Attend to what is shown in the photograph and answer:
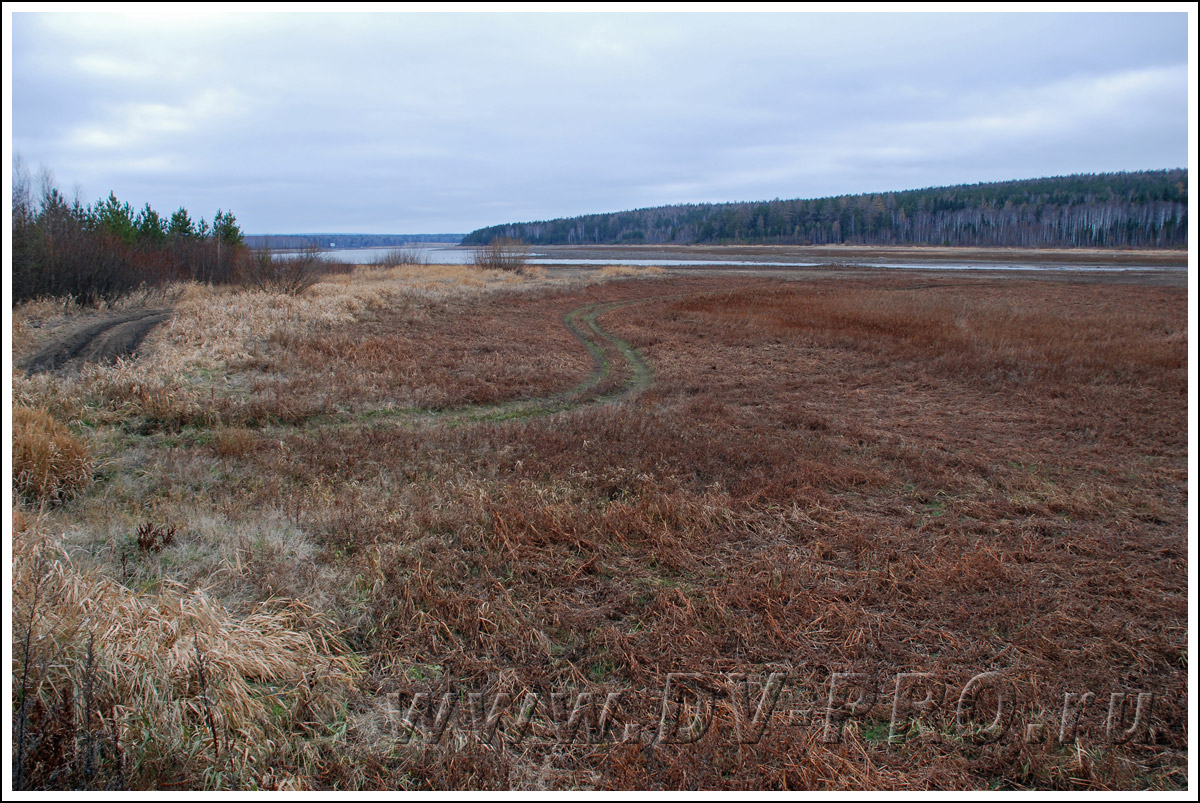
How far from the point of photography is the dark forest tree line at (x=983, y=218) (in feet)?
326

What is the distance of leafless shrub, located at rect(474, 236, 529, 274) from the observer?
176ft

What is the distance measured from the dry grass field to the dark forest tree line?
8121 centimetres

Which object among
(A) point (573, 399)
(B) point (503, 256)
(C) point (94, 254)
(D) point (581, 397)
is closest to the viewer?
(A) point (573, 399)

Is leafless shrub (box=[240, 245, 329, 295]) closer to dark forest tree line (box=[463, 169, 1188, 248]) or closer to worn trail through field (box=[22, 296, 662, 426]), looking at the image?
worn trail through field (box=[22, 296, 662, 426])

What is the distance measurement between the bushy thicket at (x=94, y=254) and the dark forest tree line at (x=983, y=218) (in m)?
52.3

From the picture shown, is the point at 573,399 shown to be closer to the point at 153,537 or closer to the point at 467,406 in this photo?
the point at 467,406

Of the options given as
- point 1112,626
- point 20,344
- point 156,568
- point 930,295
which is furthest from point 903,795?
point 930,295

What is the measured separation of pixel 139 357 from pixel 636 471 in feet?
38.1

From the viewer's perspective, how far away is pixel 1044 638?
171 inches

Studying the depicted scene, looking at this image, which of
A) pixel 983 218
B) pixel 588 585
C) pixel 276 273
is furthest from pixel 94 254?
pixel 983 218

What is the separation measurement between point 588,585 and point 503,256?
52.9 m

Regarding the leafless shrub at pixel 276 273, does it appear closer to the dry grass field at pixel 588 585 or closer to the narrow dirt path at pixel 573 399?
the narrow dirt path at pixel 573 399

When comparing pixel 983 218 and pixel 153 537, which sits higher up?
pixel 983 218

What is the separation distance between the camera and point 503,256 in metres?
55.5
